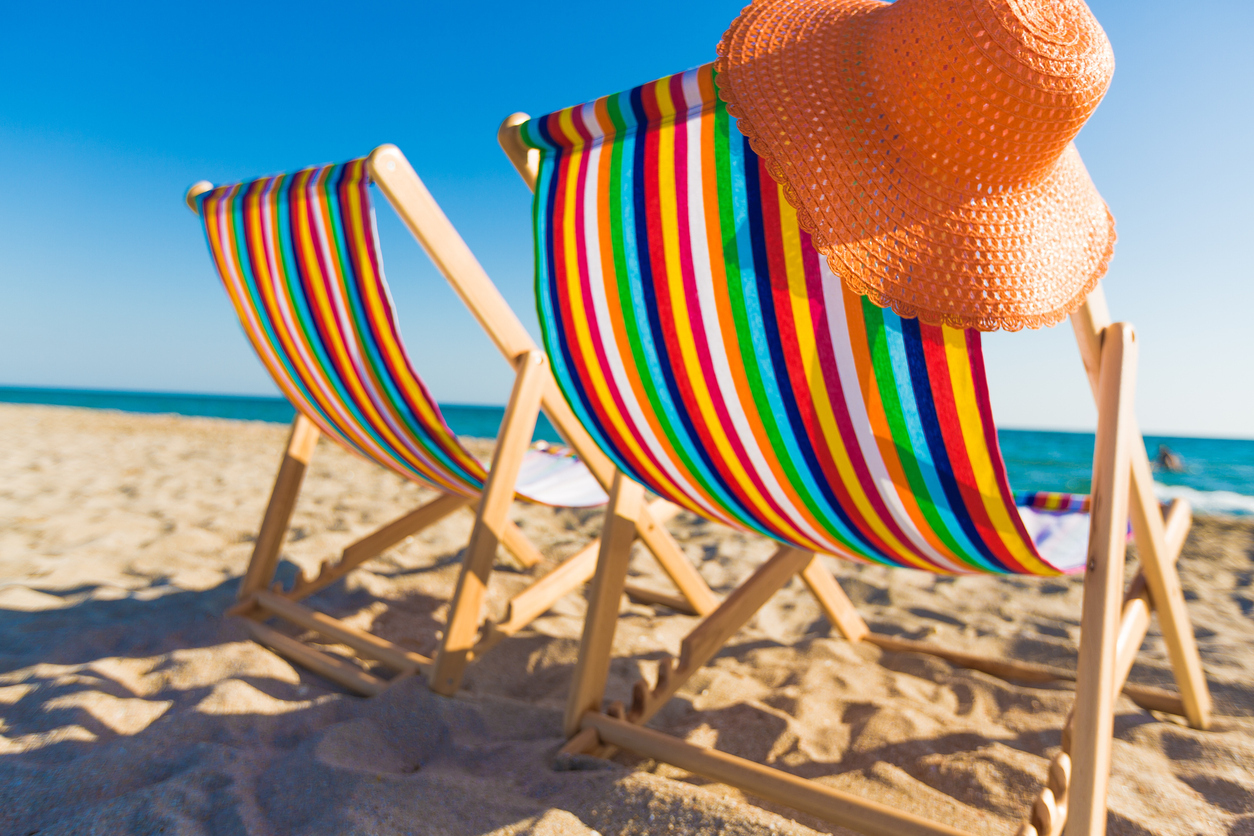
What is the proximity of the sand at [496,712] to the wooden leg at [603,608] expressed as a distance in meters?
0.13

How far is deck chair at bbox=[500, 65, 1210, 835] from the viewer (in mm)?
894

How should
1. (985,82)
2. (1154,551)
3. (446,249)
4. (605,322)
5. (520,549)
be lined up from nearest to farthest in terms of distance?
(985,82) → (605,322) → (1154,551) → (446,249) → (520,549)

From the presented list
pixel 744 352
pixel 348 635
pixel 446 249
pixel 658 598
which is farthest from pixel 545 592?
pixel 744 352

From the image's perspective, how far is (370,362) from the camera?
1.54 m

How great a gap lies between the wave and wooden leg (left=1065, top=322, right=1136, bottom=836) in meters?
11.0

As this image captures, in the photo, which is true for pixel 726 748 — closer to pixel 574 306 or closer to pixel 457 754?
pixel 457 754

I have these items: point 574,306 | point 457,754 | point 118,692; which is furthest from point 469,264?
point 118,692

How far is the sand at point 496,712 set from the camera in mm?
1021

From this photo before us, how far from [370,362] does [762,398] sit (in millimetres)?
945

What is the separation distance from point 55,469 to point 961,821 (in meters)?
5.25

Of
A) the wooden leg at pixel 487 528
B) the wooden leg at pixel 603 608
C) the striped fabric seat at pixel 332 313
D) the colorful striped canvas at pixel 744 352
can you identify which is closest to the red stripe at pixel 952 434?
the colorful striped canvas at pixel 744 352

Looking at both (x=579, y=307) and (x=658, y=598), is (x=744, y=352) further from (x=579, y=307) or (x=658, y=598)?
(x=658, y=598)

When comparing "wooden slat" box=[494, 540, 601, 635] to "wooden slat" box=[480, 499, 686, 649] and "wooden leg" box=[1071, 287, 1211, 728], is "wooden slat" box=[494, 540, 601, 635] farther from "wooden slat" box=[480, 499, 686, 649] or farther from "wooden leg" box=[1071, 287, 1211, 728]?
"wooden leg" box=[1071, 287, 1211, 728]

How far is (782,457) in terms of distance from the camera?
3.62ft
